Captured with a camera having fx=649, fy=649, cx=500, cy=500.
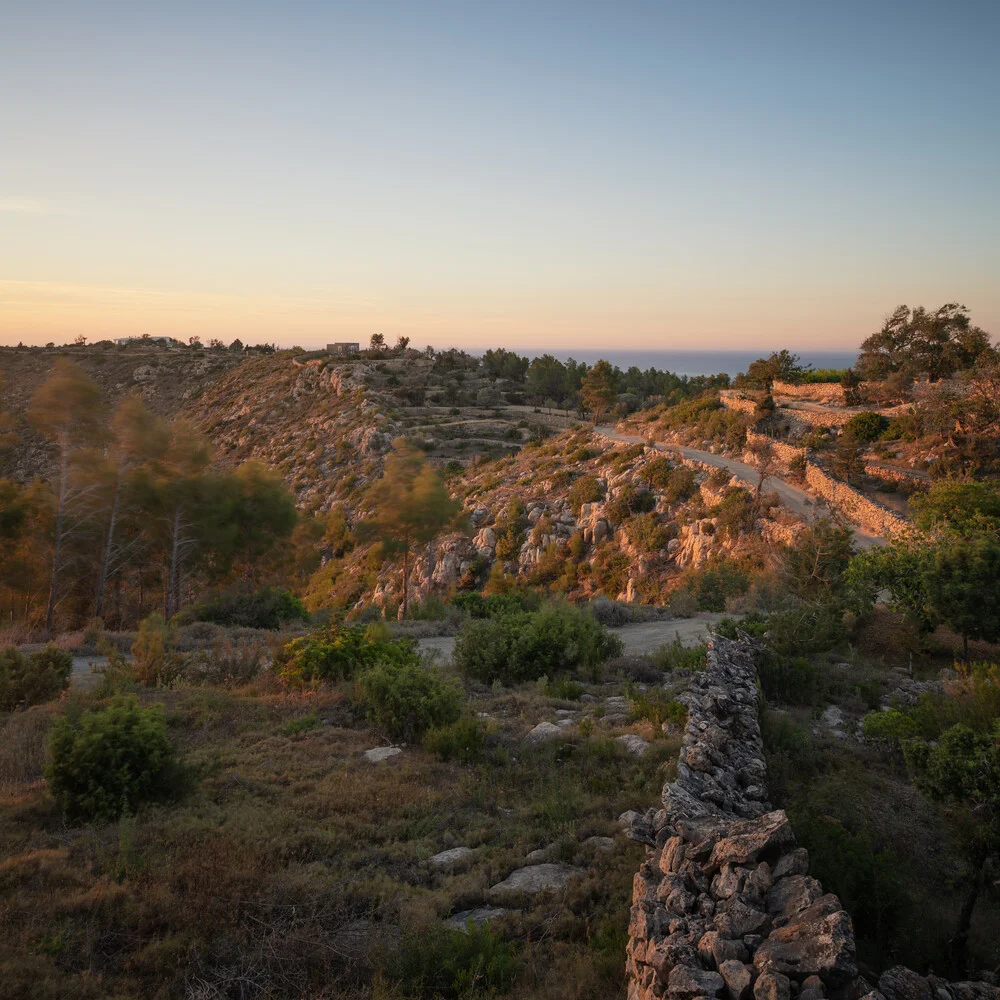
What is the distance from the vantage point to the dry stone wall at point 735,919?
3189 mm

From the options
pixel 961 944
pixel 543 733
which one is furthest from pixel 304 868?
pixel 961 944

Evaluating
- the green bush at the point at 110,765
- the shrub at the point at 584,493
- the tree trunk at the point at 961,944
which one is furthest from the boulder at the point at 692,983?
the shrub at the point at 584,493

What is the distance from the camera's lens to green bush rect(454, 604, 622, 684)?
485 inches

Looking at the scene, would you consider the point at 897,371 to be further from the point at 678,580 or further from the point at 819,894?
the point at 819,894

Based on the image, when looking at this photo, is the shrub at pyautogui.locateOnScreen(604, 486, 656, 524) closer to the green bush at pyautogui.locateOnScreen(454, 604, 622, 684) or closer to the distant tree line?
the distant tree line

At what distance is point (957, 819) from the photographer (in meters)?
5.31

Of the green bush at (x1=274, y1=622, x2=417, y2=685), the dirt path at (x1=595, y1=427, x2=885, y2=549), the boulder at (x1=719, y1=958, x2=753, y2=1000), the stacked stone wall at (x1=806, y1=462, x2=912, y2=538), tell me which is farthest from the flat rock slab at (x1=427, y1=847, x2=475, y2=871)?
the dirt path at (x1=595, y1=427, x2=885, y2=549)

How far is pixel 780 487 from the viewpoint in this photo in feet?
105

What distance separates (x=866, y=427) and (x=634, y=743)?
3157cm

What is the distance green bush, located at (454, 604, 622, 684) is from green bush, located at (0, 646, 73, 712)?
21.5ft

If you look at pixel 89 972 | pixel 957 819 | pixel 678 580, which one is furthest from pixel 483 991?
pixel 678 580

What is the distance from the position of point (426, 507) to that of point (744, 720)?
16680 millimetres

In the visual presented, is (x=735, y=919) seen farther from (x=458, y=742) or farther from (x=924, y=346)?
(x=924, y=346)

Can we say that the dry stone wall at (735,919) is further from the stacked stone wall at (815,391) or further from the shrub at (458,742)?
the stacked stone wall at (815,391)
